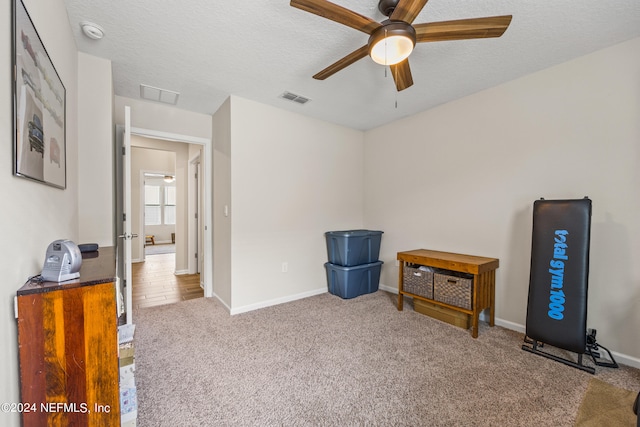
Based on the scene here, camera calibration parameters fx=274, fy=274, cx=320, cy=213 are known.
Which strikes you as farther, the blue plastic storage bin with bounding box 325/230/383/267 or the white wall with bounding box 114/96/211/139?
the blue plastic storage bin with bounding box 325/230/383/267

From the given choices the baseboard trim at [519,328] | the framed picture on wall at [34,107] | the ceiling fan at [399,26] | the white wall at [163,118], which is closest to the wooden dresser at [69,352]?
the framed picture on wall at [34,107]

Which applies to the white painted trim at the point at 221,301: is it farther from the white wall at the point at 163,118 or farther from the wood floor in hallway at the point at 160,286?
the white wall at the point at 163,118

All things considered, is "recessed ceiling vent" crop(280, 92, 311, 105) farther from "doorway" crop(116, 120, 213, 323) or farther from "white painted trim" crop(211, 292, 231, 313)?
"white painted trim" crop(211, 292, 231, 313)

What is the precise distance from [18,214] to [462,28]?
7.61ft

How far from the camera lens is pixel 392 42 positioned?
64.0 inches

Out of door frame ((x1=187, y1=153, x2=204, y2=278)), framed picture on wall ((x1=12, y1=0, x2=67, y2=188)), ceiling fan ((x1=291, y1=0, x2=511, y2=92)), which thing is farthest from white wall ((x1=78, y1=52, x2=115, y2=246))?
door frame ((x1=187, y1=153, x2=204, y2=278))

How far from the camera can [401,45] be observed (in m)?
1.63

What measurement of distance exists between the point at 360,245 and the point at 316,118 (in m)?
1.88

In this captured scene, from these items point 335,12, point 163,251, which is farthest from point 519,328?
point 163,251

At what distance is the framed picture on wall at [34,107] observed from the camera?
1.08m

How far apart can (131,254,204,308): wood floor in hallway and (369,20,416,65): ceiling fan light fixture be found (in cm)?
363

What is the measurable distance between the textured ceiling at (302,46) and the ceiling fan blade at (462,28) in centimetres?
28

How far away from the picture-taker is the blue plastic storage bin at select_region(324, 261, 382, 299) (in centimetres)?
364

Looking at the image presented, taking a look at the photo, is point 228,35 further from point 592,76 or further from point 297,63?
point 592,76
